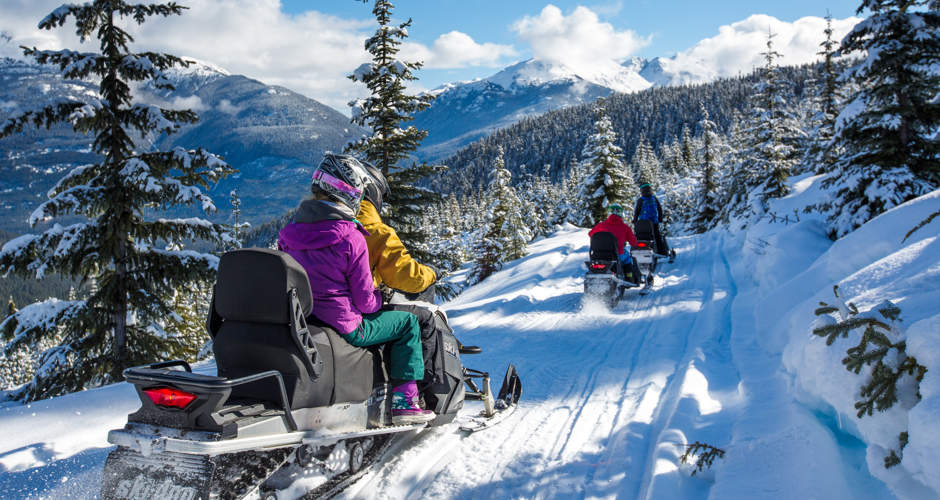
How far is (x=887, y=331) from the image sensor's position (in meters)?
2.91

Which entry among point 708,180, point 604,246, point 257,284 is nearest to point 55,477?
point 257,284

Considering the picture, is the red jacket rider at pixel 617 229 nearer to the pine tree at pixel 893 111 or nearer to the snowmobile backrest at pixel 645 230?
the snowmobile backrest at pixel 645 230

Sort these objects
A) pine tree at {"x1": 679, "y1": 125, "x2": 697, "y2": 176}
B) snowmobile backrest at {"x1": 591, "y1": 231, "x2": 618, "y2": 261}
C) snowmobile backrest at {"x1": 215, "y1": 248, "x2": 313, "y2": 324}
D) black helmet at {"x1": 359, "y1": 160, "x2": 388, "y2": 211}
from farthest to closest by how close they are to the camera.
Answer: pine tree at {"x1": 679, "y1": 125, "x2": 697, "y2": 176}
snowmobile backrest at {"x1": 591, "y1": 231, "x2": 618, "y2": 261}
black helmet at {"x1": 359, "y1": 160, "x2": 388, "y2": 211}
snowmobile backrest at {"x1": 215, "y1": 248, "x2": 313, "y2": 324}

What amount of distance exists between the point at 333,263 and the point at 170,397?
1190 mm

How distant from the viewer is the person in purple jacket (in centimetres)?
330

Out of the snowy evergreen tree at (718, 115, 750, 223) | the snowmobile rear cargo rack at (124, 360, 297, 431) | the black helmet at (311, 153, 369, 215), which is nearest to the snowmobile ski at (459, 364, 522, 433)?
the black helmet at (311, 153, 369, 215)

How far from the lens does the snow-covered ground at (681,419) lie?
10.1ft

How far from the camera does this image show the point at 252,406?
280 cm

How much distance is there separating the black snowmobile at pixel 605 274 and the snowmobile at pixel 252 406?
23.1ft

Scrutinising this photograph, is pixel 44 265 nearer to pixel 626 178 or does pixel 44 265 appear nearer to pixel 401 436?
pixel 401 436

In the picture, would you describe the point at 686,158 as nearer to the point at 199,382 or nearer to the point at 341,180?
the point at 341,180

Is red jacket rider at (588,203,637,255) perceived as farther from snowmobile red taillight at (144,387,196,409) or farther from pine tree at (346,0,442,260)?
snowmobile red taillight at (144,387,196,409)

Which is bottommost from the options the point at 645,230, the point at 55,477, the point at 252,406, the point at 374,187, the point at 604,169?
the point at 55,477

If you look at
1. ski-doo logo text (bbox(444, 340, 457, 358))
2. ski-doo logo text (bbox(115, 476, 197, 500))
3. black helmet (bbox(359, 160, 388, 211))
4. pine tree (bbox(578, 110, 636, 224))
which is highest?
pine tree (bbox(578, 110, 636, 224))
